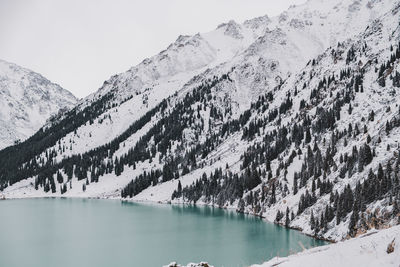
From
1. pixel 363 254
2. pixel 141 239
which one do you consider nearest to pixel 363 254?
pixel 363 254

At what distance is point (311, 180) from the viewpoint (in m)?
94.4

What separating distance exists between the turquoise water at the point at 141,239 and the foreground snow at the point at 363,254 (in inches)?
1240

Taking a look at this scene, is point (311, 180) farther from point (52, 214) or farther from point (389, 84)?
point (52, 214)

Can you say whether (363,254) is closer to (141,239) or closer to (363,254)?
(363,254)

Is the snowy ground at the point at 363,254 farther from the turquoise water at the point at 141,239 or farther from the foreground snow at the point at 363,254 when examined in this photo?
the turquoise water at the point at 141,239

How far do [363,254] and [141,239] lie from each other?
245 ft

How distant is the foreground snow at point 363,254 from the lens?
8883mm

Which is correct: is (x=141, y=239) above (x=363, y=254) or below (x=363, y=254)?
below

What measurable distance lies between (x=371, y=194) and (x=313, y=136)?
62.9m

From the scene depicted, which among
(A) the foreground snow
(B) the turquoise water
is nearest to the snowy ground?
(A) the foreground snow

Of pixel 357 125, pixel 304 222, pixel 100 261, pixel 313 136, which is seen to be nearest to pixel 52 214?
pixel 100 261

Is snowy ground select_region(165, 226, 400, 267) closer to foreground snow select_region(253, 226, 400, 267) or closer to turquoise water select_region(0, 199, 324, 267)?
foreground snow select_region(253, 226, 400, 267)

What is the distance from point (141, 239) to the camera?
261ft

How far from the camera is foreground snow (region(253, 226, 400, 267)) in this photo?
29.1 feet
